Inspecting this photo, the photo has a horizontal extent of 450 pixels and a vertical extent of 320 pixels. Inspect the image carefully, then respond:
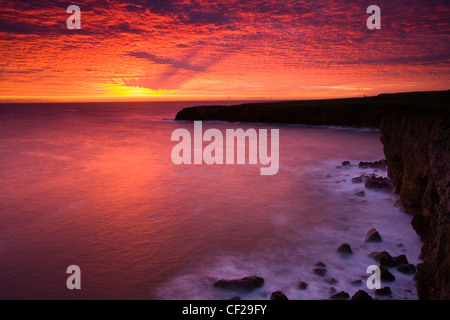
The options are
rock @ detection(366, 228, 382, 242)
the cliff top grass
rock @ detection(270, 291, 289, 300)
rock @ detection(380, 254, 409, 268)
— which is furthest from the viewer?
the cliff top grass

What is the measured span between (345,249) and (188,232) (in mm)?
4752

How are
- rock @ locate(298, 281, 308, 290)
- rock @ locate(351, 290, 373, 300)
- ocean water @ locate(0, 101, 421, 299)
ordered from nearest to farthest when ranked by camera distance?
1. rock @ locate(351, 290, 373, 300)
2. rock @ locate(298, 281, 308, 290)
3. ocean water @ locate(0, 101, 421, 299)

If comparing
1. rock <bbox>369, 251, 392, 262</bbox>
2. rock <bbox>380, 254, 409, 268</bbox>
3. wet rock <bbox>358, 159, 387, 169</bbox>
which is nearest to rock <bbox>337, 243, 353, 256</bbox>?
rock <bbox>369, 251, 392, 262</bbox>

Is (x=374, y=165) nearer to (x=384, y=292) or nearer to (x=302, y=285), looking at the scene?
(x=384, y=292)

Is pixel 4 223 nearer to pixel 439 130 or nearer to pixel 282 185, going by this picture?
pixel 282 185

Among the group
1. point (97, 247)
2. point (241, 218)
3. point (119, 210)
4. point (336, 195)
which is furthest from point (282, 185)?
point (97, 247)

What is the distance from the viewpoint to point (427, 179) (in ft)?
29.9

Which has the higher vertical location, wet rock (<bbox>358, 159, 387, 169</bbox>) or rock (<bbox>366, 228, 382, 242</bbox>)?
wet rock (<bbox>358, 159, 387, 169</bbox>)

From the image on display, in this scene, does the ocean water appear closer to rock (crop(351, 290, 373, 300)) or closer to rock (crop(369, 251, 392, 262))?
rock (crop(369, 251, 392, 262))

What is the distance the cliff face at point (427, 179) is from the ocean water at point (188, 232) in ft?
2.78

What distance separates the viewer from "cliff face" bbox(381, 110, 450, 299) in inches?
194

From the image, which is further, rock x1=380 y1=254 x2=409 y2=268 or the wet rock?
the wet rock

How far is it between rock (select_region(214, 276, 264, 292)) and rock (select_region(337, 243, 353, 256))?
8.47 feet
